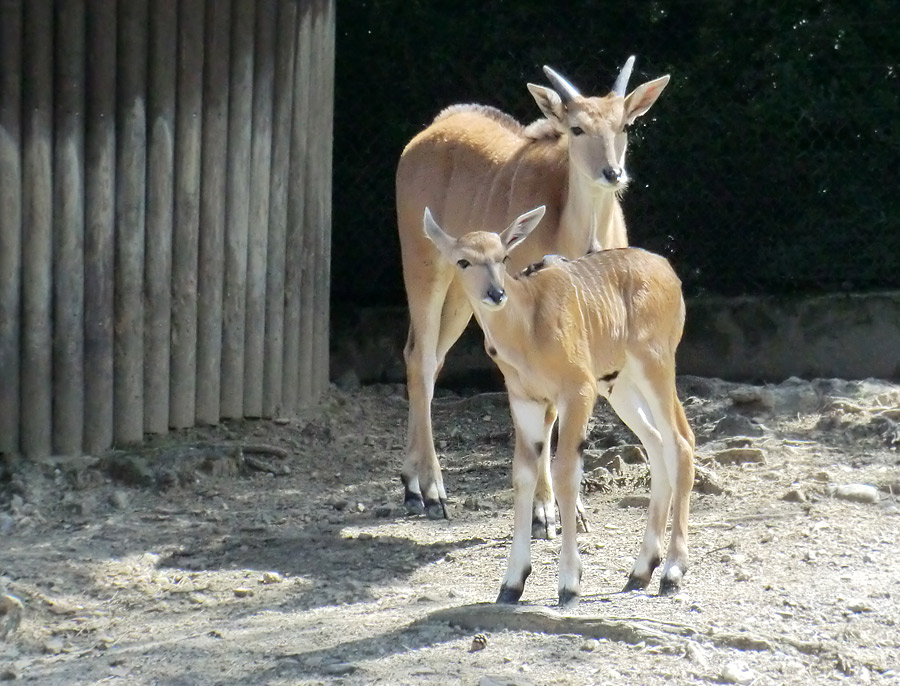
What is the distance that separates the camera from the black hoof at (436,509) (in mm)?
7486

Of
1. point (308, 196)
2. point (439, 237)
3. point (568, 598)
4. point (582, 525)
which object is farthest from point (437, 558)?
point (308, 196)

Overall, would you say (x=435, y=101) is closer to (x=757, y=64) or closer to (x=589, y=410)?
(x=757, y=64)

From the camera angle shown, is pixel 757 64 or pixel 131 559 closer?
pixel 131 559

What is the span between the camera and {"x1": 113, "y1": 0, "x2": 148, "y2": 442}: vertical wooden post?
7.84 metres

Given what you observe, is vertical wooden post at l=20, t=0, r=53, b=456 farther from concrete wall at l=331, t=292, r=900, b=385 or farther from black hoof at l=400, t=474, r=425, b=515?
concrete wall at l=331, t=292, r=900, b=385

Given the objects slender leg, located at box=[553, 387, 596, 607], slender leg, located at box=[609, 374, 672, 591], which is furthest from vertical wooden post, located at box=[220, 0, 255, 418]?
slender leg, located at box=[553, 387, 596, 607]

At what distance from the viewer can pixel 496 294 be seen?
205 inches

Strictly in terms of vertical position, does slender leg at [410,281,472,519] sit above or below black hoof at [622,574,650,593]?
above

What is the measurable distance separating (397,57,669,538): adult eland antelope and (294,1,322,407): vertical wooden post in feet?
3.12

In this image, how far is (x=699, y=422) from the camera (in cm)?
870

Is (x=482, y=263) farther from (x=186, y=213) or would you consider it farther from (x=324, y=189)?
(x=324, y=189)

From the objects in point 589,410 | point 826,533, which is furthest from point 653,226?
point 589,410

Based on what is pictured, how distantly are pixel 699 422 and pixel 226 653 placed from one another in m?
4.47

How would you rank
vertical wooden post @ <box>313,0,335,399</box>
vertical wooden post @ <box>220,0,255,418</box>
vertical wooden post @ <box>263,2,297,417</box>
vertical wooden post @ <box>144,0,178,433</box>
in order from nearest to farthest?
vertical wooden post @ <box>144,0,178,433</box>, vertical wooden post @ <box>220,0,255,418</box>, vertical wooden post @ <box>263,2,297,417</box>, vertical wooden post @ <box>313,0,335,399</box>
